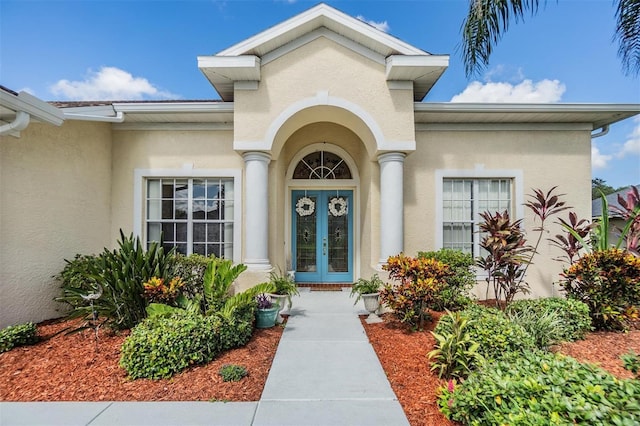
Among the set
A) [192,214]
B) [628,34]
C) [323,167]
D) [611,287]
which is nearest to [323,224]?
[323,167]

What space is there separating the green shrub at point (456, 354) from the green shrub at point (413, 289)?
0.95m

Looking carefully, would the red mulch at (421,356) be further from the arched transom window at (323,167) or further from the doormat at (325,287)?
the arched transom window at (323,167)

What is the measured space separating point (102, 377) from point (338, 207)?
6.44m

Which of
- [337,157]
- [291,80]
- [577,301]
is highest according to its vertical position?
[291,80]

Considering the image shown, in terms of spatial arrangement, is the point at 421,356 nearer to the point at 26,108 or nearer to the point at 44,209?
the point at 44,209

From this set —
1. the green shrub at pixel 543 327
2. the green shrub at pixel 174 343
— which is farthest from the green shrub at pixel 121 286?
the green shrub at pixel 543 327

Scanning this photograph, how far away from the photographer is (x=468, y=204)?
770 centimetres

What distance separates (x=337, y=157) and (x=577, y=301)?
247 inches

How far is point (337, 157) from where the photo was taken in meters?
8.87

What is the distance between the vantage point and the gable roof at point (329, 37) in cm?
630

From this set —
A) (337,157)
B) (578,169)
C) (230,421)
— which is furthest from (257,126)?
(578,169)

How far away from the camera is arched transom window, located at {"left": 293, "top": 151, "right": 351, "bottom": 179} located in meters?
8.85

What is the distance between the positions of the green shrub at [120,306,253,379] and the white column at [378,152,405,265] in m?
3.73

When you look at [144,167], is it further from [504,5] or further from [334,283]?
[504,5]
